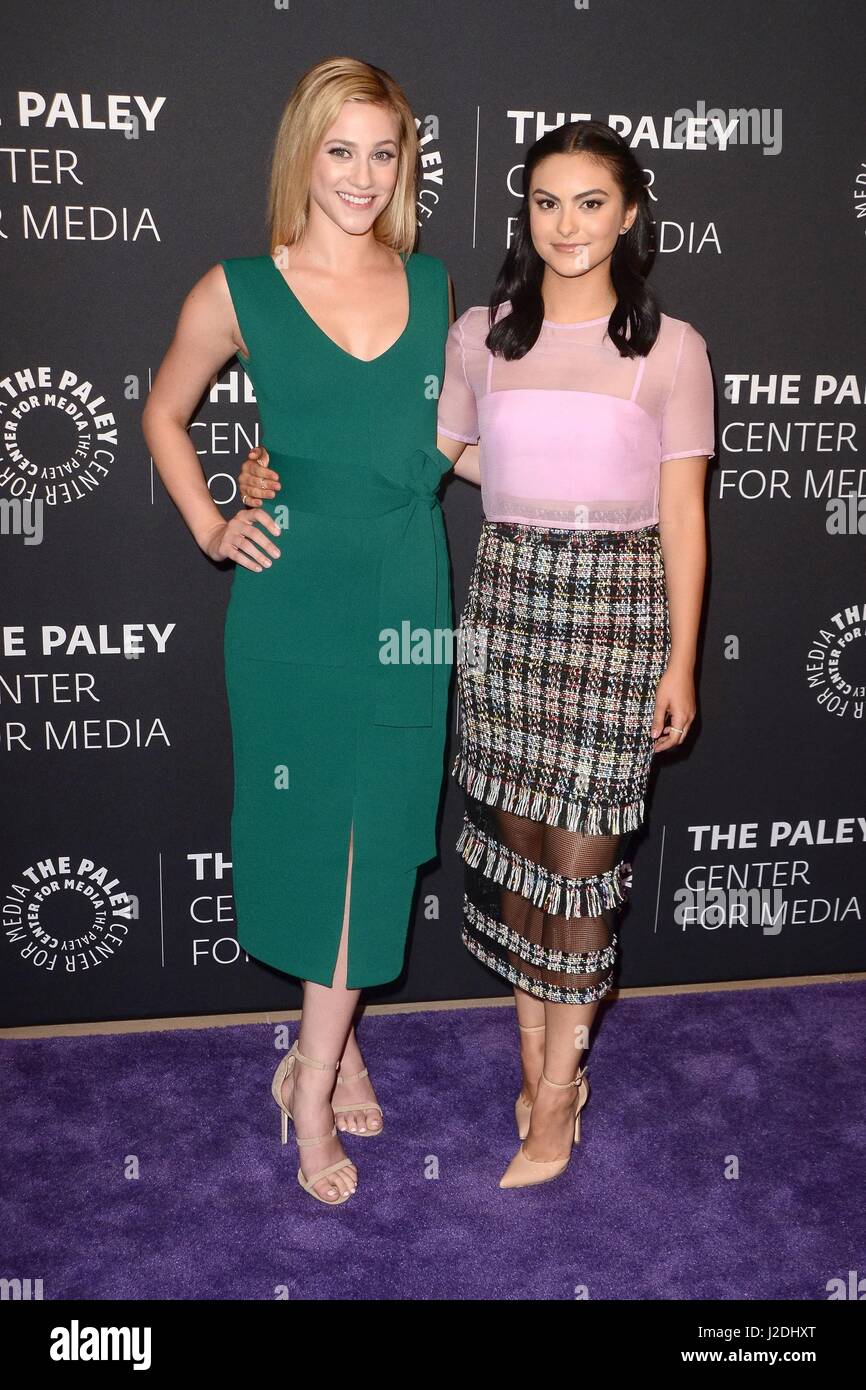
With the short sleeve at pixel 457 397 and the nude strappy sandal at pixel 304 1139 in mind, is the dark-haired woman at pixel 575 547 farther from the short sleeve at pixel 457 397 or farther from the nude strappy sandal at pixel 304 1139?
the nude strappy sandal at pixel 304 1139

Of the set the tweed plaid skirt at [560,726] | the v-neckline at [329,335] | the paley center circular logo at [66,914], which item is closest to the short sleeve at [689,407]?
the tweed plaid skirt at [560,726]

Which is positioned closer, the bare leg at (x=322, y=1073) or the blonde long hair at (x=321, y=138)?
the blonde long hair at (x=321, y=138)

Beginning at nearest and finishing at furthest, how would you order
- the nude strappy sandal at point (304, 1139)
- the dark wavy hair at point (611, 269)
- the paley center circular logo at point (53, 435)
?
the dark wavy hair at point (611, 269)
the nude strappy sandal at point (304, 1139)
the paley center circular logo at point (53, 435)

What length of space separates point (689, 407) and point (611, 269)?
11.4 inches

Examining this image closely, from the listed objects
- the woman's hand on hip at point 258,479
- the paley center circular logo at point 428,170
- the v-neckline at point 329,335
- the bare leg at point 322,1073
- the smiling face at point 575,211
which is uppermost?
the paley center circular logo at point 428,170

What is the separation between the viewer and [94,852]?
2.95 metres

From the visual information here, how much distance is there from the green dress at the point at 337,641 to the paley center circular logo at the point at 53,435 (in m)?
0.50

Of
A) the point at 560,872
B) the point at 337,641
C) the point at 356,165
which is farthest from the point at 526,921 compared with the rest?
the point at 356,165

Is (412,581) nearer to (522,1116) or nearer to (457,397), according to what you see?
(457,397)

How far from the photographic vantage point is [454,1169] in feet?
8.49

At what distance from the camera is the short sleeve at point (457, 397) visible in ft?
7.61

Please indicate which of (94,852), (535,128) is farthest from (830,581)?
(94,852)

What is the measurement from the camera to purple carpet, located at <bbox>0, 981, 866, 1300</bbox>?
2301mm

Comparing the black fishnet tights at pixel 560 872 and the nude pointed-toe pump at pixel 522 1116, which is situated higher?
the black fishnet tights at pixel 560 872
